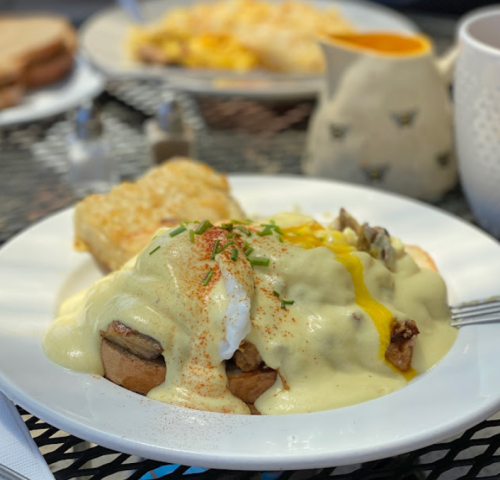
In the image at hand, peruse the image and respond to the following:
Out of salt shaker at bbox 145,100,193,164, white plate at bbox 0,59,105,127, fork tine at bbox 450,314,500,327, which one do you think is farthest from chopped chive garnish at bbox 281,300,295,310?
white plate at bbox 0,59,105,127

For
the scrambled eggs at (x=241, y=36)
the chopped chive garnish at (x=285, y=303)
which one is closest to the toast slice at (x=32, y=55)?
the scrambled eggs at (x=241, y=36)

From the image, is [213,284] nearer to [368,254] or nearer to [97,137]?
[368,254]

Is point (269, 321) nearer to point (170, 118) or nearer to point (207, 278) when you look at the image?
point (207, 278)

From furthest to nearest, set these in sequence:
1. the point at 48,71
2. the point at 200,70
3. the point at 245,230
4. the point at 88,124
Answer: the point at 48,71 < the point at 200,70 < the point at 88,124 < the point at 245,230

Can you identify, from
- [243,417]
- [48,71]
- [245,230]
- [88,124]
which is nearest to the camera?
[243,417]

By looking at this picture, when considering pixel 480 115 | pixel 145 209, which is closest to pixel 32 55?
pixel 145 209

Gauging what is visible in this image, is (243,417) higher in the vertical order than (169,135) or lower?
higher

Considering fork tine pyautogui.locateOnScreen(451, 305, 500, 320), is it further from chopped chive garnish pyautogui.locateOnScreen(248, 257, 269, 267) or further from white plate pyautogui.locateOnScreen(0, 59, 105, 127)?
white plate pyautogui.locateOnScreen(0, 59, 105, 127)
